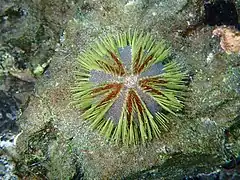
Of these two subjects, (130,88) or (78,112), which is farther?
(78,112)

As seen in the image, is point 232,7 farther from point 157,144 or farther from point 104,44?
point 157,144

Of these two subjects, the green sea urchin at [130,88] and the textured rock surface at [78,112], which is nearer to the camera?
the green sea urchin at [130,88]

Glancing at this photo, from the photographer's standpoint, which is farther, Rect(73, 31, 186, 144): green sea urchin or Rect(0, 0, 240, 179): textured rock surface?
Rect(0, 0, 240, 179): textured rock surface

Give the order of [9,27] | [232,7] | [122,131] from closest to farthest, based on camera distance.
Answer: [122,131]
[232,7]
[9,27]

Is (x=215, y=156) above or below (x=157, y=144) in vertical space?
below

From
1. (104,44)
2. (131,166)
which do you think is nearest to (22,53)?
(104,44)

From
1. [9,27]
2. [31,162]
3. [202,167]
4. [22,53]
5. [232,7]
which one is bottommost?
[202,167]

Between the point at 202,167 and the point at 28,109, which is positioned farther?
the point at 28,109

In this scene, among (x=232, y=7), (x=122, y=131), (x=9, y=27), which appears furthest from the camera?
(x=9, y=27)
